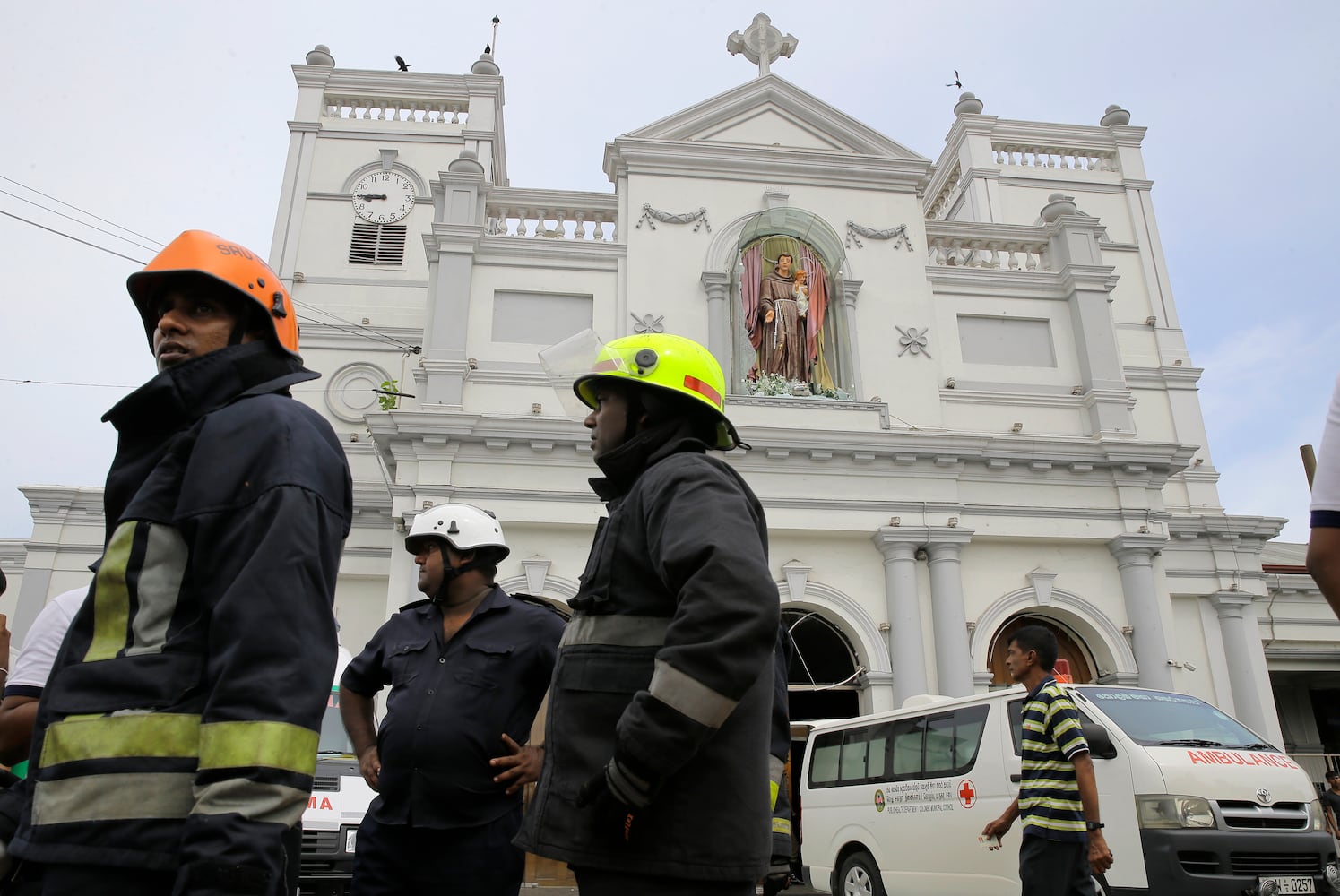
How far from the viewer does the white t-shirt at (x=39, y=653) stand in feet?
11.8

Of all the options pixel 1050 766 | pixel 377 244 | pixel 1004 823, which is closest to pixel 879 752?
pixel 1004 823

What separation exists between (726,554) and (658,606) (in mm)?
361

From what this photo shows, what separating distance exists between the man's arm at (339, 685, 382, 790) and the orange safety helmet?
6.90 feet

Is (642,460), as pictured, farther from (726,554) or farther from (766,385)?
(766,385)

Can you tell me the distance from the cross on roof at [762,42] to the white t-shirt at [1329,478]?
715 inches

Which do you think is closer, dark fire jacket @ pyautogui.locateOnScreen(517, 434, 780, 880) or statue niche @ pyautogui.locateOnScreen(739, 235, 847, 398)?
dark fire jacket @ pyautogui.locateOnScreen(517, 434, 780, 880)

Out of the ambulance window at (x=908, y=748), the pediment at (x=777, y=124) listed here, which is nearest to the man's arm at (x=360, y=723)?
the ambulance window at (x=908, y=748)

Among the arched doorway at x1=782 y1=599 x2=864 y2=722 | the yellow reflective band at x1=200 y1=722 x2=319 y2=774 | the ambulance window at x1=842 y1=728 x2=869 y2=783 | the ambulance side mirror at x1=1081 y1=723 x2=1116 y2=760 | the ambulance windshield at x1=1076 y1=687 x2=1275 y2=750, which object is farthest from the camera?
the arched doorway at x1=782 y1=599 x2=864 y2=722

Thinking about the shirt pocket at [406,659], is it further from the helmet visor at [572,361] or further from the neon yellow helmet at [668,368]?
the neon yellow helmet at [668,368]

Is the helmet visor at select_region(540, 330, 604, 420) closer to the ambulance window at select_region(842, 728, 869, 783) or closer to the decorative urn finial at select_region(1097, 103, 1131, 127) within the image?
the ambulance window at select_region(842, 728, 869, 783)

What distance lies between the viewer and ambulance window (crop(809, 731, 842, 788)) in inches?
416

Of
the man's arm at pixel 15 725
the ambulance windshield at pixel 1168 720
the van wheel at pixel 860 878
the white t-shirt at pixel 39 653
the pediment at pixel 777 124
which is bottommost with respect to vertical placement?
the van wheel at pixel 860 878

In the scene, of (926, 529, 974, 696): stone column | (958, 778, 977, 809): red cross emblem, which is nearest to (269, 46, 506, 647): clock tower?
(926, 529, 974, 696): stone column

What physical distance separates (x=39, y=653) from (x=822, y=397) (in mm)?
13001
